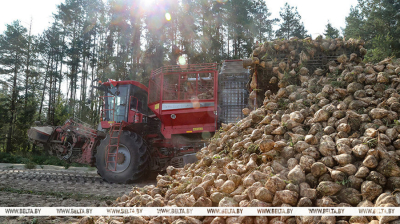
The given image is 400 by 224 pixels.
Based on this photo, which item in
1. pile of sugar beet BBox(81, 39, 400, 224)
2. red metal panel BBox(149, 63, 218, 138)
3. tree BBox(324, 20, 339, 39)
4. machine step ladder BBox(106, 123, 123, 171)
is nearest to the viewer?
pile of sugar beet BBox(81, 39, 400, 224)

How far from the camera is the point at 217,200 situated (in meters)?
2.76

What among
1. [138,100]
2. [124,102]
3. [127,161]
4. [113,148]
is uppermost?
[138,100]

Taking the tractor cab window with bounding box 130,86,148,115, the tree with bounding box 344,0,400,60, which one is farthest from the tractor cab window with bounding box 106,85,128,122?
the tree with bounding box 344,0,400,60

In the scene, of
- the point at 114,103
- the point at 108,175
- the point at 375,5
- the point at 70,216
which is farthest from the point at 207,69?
the point at 375,5

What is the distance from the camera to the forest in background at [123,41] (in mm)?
18812

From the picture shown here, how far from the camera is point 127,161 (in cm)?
758

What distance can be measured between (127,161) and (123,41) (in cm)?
1559

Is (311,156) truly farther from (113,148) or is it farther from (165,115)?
(113,148)

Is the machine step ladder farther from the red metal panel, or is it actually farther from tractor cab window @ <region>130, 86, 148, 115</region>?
the red metal panel

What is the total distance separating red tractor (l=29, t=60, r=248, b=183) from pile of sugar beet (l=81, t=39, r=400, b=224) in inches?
131

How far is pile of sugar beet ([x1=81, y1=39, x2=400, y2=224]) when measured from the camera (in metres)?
2.39

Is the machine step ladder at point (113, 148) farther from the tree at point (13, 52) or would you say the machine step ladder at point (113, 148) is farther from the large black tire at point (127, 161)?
the tree at point (13, 52)

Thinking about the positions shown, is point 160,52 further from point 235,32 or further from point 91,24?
point 91,24

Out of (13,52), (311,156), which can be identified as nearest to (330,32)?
(311,156)
